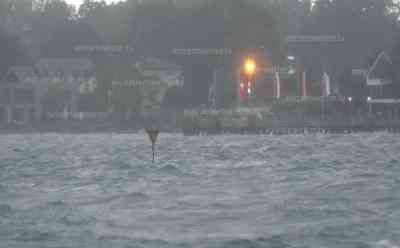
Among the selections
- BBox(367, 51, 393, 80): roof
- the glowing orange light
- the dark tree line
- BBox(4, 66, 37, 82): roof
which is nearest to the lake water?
BBox(367, 51, 393, 80): roof

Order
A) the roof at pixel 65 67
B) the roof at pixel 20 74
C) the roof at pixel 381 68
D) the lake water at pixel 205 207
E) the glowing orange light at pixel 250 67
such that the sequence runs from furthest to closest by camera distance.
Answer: the roof at pixel 65 67, the roof at pixel 20 74, the glowing orange light at pixel 250 67, the roof at pixel 381 68, the lake water at pixel 205 207

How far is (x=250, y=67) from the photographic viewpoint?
101 m

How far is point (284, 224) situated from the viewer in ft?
51.7

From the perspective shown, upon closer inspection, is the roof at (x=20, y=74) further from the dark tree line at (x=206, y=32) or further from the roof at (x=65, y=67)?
the dark tree line at (x=206, y=32)

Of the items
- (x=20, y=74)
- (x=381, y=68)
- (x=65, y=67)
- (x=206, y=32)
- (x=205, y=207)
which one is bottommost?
(x=205, y=207)

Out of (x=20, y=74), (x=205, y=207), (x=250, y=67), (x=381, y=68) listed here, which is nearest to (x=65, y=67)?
(x=20, y=74)

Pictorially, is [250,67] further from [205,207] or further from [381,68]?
[205,207]

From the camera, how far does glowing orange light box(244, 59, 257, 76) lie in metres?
101

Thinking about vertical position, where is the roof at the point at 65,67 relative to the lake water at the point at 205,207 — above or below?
above

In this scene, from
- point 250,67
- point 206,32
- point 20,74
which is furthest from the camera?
point 206,32

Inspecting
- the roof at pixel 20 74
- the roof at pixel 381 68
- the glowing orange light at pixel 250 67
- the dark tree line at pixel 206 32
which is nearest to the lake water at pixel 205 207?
the roof at pixel 381 68

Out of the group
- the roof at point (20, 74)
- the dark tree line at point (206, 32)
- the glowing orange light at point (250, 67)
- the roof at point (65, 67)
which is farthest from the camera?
the roof at point (65, 67)

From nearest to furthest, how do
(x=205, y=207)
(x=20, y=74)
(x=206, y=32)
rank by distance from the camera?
(x=205, y=207), (x=20, y=74), (x=206, y=32)

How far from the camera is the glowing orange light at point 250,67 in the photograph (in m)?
101
